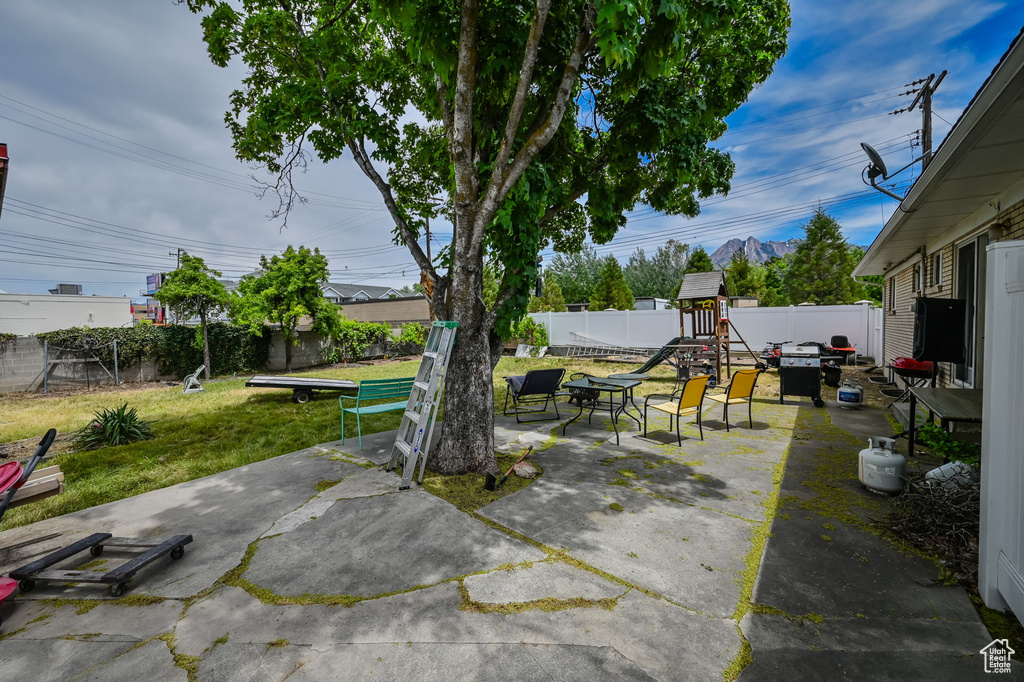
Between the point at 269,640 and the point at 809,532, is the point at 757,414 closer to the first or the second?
the point at 809,532

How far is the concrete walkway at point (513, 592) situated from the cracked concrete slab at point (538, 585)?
0.01m

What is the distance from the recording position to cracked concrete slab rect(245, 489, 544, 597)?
2713 mm

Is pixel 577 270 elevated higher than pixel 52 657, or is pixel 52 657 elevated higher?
pixel 577 270

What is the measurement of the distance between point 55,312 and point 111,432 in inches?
1123

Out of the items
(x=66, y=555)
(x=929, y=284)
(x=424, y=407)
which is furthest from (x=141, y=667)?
(x=929, y=284)

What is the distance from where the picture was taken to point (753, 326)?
17906mm

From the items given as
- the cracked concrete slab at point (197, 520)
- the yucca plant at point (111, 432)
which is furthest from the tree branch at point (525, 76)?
the yucca plant at point (111, 432)

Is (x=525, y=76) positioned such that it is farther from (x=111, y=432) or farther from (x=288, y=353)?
(x=288, y=353)

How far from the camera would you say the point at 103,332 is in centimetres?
1218

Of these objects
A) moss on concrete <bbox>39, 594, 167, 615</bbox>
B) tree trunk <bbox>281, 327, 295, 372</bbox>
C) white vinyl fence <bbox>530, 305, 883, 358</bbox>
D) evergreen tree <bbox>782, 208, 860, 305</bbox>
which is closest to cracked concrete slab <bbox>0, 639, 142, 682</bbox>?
moss on concrete <bbox>39, 594, 167, 615</bbox>

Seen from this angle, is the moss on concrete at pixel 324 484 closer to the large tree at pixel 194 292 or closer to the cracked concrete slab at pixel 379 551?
the cracked concrete slab at pixel 379 551

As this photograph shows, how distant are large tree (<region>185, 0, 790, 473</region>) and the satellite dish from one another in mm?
2240

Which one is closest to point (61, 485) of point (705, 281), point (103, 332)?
point (103, 332)

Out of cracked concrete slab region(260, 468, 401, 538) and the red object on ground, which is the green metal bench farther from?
the red object on ground
